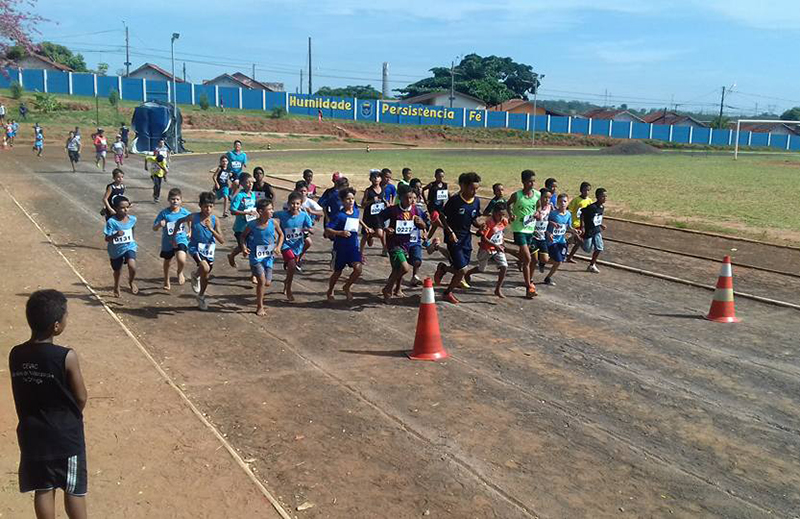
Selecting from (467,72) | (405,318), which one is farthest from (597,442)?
(467,72)

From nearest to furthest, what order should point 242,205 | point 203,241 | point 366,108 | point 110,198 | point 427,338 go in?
1. point 427,338
2. point 203,241
3. point 110,198
4. point 242,205
5. point 366,108

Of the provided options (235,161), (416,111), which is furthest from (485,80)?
(235,161)

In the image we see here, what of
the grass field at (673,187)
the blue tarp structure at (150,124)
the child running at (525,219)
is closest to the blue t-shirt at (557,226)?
the child running at (525,219)

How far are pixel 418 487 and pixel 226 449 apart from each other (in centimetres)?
164

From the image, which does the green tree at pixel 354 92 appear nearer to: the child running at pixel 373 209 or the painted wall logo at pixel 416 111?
the painted wall logo at pixel 416 111

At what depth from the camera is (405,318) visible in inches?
430

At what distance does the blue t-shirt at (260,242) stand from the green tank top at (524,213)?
4.24m

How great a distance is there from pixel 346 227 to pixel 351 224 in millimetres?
87

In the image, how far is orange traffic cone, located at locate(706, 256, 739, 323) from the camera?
36.7 ft

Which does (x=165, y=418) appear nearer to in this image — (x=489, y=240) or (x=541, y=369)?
(x=541, y=369)

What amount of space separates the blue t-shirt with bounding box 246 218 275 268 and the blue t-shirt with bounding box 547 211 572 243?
511 centimetres

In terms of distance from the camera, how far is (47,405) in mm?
4402

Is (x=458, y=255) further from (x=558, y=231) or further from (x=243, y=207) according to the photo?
(x=243, y=207)

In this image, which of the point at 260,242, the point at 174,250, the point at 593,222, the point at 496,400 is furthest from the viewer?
the point at 593,222
